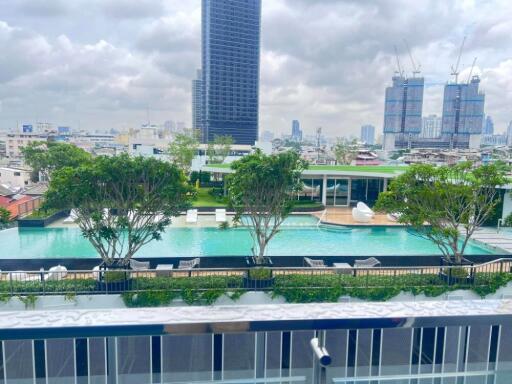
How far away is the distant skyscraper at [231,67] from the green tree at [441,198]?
349 ft

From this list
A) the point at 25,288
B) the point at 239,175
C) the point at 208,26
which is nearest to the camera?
the point at 25,288

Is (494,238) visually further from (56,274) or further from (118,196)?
(56,274)

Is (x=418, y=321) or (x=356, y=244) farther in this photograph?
(x=356, y=244)

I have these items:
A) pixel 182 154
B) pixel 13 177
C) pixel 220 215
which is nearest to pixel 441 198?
pixel 220 215

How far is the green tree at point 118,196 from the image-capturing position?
33.3ft

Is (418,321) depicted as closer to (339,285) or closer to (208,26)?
(339,285)

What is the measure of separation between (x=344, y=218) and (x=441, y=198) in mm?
10741

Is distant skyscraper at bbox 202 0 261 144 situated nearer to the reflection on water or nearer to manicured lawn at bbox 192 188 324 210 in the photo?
manicured lawn at bbox 192 188 324 210

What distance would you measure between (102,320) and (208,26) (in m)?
114

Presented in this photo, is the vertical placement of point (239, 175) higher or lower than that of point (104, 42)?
lower

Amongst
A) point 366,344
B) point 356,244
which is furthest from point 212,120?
point 366,344

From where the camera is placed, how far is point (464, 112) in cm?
13925

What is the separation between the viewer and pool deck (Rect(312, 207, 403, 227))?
20.4 m

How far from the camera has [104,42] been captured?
2888 cm
